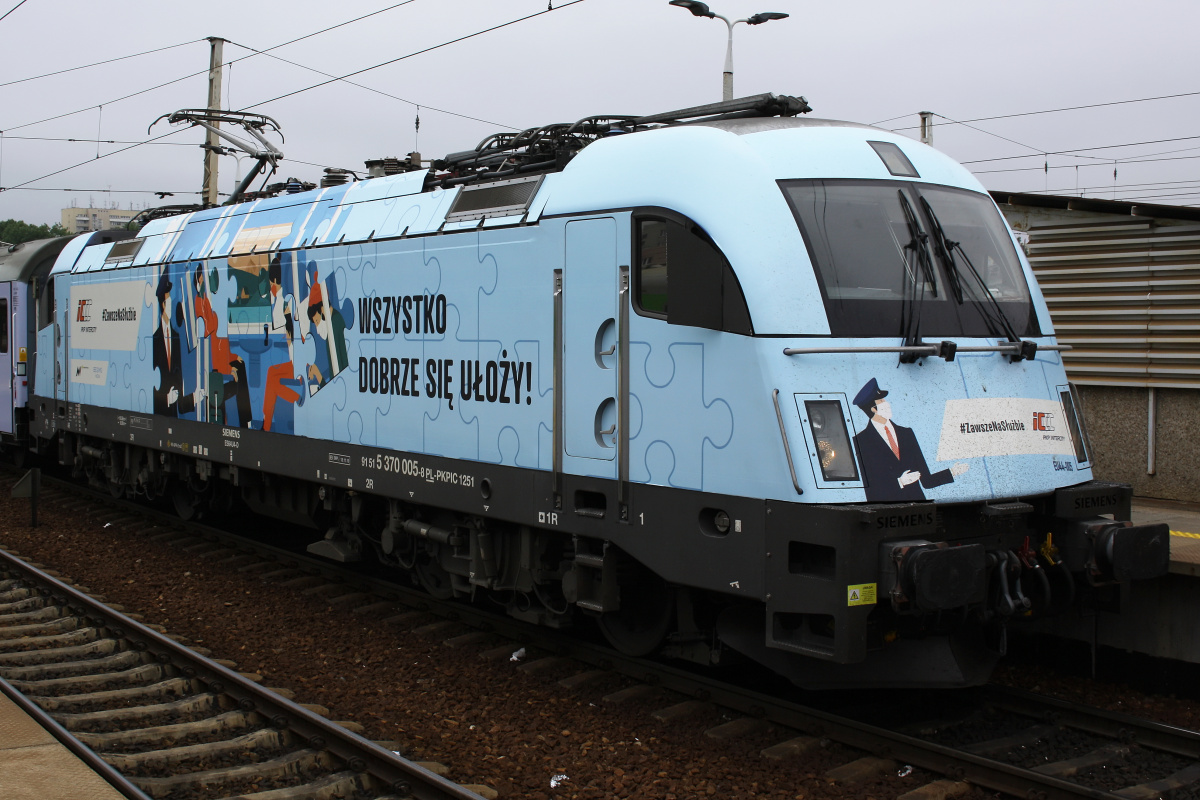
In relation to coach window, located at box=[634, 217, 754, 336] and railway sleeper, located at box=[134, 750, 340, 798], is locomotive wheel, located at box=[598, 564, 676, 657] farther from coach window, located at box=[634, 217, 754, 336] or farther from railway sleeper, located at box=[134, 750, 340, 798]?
railway sleeper, located at box=[134, 750, 340, 798]

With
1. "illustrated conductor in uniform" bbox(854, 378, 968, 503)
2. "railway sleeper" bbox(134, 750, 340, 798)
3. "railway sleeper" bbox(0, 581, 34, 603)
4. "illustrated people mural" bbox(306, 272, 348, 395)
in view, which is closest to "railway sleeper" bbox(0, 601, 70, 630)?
"railway sleeper" bbox(0, 581, 34, 603)

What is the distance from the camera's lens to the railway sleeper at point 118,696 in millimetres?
6977

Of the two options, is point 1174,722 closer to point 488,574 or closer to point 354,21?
point 488,574

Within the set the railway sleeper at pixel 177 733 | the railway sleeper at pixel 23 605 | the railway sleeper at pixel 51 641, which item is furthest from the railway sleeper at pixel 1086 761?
the railway sleeper at pixel 23 605

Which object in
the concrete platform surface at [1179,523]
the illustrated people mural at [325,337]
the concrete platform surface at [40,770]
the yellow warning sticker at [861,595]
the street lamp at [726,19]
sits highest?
the street lamp at [726,19]

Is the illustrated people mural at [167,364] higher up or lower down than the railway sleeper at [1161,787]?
higher up

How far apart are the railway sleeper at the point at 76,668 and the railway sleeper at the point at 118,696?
1.52 feet

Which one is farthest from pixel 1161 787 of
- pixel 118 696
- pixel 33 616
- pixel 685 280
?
pixel 33 616

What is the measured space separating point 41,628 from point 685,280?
6480 mm

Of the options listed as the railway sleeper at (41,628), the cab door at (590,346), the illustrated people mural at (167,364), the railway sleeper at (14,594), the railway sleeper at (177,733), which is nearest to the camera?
the railway sleeper at (177,733)

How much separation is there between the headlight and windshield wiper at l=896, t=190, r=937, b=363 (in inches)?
23.2

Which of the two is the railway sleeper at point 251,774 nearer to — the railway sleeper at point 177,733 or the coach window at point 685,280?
the railway sleeper at point 177,733

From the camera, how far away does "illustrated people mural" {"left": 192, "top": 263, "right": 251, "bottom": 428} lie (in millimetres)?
10727

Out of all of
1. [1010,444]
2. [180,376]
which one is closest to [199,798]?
[1010,444]
